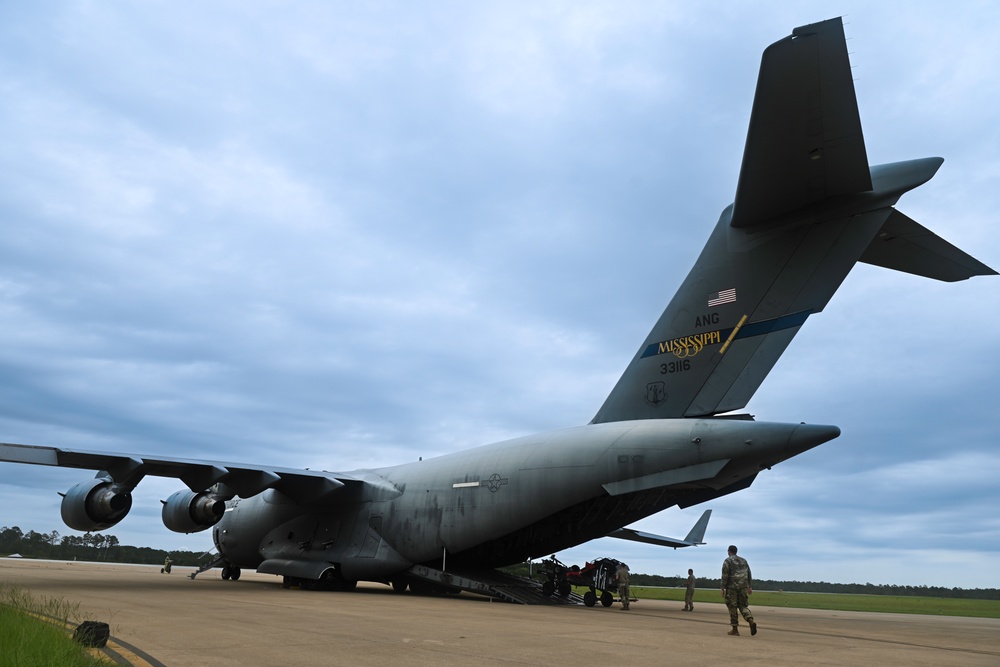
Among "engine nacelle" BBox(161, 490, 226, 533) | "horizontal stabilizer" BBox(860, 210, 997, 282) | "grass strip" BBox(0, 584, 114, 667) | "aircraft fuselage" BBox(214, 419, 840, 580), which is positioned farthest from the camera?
"engine nacelle" BBox(161, 490, 226, 533)

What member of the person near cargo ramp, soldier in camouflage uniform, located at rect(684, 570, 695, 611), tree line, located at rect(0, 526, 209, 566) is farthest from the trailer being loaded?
tree line, located at rect(0, 526, 209, 566)

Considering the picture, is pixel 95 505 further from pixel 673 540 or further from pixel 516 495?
pixel 673 540

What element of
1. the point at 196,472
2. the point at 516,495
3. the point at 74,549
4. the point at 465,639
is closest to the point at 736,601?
the point at 465,639

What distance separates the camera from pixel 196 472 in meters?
17.8

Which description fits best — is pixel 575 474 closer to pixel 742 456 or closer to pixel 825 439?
pixel 742 456

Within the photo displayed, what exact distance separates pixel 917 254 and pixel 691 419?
173 inches

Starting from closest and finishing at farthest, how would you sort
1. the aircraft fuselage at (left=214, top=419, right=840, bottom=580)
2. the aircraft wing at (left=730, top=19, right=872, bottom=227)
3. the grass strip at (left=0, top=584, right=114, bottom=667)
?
the grass strip at (left=0, top=584, right=114, bottom=667)
the aircraft wing at (left=730, top=19, right=872, bottom=227)
the aircraft fuselage at (left=214, top=419, right=840, bottom=580)

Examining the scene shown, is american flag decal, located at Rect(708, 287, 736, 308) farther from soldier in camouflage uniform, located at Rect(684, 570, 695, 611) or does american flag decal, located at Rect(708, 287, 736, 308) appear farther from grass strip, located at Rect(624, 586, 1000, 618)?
grass strip, located at Rect(624, 586, 1000, 618)

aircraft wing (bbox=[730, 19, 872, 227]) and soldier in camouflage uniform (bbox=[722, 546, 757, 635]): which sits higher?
aircraft wing (bbox=[730, 19, 872, 227])

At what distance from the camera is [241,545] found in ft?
72.6

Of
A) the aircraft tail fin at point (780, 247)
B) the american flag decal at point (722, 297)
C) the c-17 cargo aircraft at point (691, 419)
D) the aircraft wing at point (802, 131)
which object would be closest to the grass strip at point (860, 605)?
the c-17 cargo aircraft at point (691, 419)

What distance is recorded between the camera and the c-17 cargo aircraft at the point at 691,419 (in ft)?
34.1

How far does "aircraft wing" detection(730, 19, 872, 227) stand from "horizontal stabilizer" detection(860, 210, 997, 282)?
3.37 ft

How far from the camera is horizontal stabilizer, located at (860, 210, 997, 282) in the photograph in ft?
37.7
